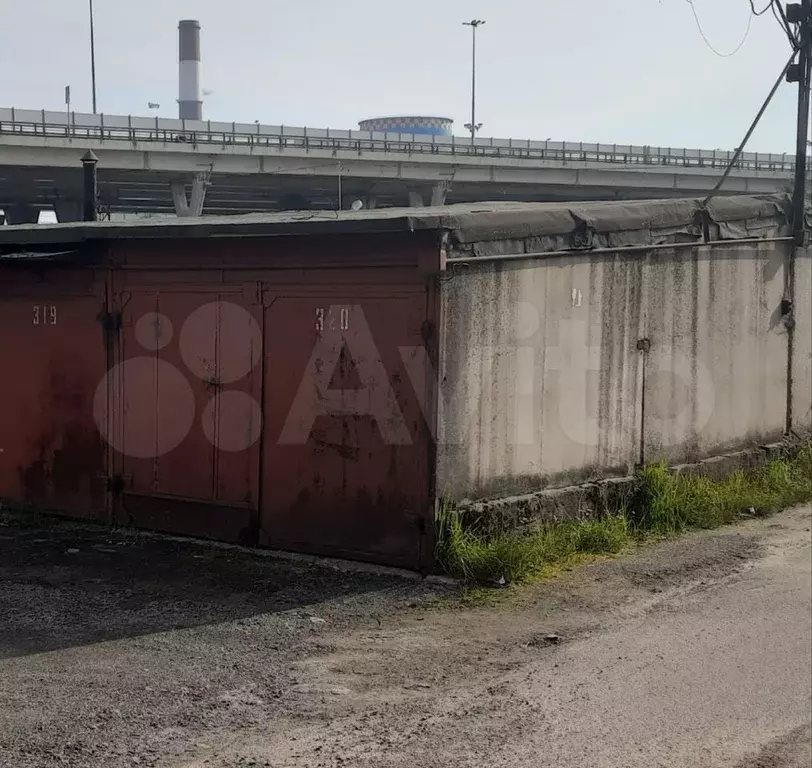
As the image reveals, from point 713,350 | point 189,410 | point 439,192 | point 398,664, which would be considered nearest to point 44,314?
point 189,410

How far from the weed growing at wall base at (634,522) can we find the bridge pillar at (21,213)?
163 ft

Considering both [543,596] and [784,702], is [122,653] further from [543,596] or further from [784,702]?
[784,702]

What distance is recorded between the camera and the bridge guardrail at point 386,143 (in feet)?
143

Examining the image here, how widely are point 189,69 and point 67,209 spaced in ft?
139

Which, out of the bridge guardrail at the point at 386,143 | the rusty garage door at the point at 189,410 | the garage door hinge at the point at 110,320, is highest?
the bridge guardrail at the point at 386,143

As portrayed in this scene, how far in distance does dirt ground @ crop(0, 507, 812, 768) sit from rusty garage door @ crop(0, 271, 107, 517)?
1.42 meters

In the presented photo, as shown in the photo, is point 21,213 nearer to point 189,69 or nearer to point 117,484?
point 189,69

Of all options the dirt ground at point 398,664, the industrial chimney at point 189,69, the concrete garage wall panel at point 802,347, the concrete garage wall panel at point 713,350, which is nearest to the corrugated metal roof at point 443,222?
the concrete garage wall panel at point 713,350

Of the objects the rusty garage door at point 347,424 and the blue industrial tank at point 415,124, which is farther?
the blue industrial tank at point 415,124

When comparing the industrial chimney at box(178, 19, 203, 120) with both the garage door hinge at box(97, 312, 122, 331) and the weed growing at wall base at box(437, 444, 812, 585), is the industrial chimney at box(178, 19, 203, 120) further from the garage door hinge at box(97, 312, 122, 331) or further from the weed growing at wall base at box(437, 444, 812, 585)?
the weed growing at wall base at box(437, 444, 812, 585)

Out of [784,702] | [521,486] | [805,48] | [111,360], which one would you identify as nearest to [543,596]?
[521,486]

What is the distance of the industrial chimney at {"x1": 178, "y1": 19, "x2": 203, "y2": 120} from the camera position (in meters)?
89.8

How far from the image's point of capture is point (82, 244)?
29.8 feet

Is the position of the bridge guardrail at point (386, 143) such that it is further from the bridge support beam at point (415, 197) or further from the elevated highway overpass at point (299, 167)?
the bridge support beam at point (415, 197)
